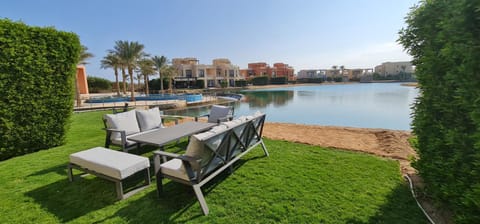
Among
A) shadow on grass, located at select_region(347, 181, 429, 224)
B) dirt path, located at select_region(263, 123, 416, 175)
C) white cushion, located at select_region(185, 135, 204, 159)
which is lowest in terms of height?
dirt path, located at select_region(263, 123, 416, 175)

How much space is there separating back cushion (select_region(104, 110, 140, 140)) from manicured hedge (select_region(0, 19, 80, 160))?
64.2 inches

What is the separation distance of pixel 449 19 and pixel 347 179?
215cm

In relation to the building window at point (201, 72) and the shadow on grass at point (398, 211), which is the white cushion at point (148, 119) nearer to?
the shadow on grass at point (398, 211)

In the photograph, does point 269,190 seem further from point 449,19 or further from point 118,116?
point 118,116

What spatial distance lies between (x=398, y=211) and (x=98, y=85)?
40.5 metres

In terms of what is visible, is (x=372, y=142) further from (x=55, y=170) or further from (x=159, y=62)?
(x=159, y=62)

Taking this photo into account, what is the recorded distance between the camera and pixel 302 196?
2.50 metres

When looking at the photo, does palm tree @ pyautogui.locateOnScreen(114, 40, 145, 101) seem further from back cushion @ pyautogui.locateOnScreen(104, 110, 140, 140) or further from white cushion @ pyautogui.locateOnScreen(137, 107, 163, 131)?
back cushion @ pyautogui.locateOnScreen(104, 110, 140, 140)

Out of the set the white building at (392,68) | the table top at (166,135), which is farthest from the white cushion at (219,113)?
the white building at (392,68)

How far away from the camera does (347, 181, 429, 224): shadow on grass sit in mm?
2053

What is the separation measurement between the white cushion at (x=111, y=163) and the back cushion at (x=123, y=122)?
1.07 m

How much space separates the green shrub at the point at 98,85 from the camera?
107ft

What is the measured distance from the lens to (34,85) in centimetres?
426

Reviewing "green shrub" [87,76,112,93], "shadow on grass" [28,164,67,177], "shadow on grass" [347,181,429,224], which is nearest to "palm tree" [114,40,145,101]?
"green shrub" [87,76,112,93]
